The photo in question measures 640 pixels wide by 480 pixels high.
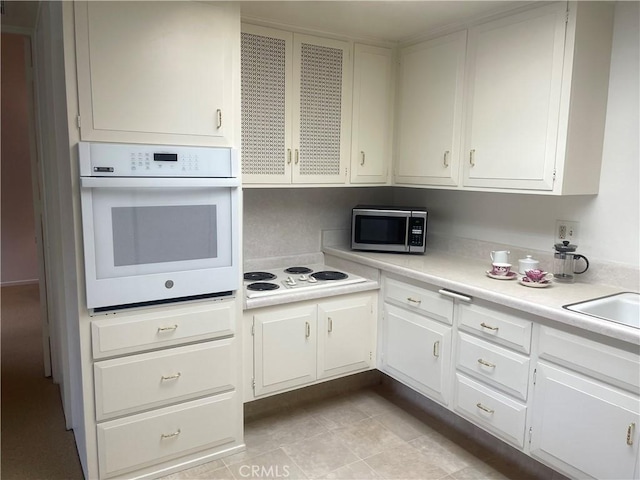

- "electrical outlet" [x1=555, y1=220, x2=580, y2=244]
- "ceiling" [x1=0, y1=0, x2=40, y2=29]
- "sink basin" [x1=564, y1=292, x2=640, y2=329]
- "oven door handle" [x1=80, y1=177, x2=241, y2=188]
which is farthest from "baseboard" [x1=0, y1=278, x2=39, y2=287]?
"sink basin" [x1=564, y1=292, x2=640, y2=329]

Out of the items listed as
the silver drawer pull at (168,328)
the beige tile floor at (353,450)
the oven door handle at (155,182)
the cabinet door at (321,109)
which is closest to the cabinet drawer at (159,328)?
the silver drawer pull at (168,328)

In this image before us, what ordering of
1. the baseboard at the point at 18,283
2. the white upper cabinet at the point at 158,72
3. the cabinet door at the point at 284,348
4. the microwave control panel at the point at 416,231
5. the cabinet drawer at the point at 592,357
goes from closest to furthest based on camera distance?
1. the cabinet drawer at the point at 592,357
2. the white upper cabinet at the point at 158,72
3. the cabinet door at the point at 284,348
4. the microwave control panel at the point at 416,231
5. the baseboard at the point at 18,283

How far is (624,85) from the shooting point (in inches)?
84.8

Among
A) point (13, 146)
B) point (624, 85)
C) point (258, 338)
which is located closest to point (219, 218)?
point (258, 338)

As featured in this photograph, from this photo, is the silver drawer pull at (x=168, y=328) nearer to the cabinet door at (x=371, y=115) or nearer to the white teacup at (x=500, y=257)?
the cabinet door at (x=371, y=115)

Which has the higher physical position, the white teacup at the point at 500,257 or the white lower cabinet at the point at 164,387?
the white teacup at the point at 500,257

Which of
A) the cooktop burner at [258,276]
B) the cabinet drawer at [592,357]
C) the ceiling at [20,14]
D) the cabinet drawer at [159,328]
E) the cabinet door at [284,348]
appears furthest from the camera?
the cooktop burner at [258,276]

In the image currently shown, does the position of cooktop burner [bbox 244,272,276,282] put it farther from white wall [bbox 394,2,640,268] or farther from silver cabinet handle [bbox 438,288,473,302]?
white wall [bbox 394,2,640,268]

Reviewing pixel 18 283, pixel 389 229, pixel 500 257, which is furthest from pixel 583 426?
pixel 18 283

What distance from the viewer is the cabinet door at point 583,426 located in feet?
5.49

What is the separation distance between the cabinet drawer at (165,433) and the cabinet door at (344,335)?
1.93 ft

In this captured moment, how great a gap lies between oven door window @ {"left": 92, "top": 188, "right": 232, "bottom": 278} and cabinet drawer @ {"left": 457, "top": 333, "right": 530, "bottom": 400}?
1207 mm

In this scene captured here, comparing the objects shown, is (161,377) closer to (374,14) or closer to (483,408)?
(483,408)

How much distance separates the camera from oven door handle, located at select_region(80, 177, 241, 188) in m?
1.80
